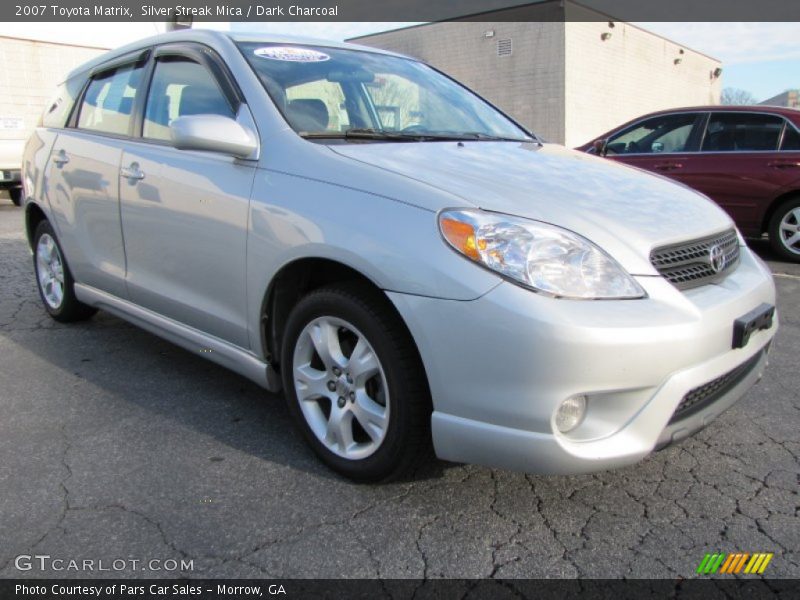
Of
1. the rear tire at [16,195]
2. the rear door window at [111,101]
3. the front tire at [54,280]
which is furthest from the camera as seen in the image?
the rear tire at [16,195]

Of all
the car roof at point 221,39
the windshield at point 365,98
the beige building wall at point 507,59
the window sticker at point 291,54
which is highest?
the beige building wall at point 507,59

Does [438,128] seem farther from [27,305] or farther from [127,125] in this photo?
[27,305]

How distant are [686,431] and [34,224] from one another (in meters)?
4.40

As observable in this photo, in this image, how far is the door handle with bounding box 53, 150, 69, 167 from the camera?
4.05 meters

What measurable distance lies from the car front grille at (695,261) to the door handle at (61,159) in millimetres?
3361

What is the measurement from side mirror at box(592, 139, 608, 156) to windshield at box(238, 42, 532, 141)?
12.6ft

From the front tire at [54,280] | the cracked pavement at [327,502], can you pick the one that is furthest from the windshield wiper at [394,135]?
the front tire at [54,280]

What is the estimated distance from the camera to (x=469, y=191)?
2.32 meters

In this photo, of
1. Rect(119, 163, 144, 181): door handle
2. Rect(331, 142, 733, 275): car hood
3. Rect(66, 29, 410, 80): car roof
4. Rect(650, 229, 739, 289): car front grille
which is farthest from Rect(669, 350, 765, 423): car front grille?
Rect(119, 163, 144, 181): door handle

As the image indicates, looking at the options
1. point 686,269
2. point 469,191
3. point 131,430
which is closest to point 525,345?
point 469,191

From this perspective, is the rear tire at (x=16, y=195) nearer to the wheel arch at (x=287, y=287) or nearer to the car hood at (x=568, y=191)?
the wheel arch at (x=287, y=287)

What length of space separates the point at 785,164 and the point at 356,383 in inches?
239

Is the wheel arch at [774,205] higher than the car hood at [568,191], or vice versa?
the car hood at [568,191]

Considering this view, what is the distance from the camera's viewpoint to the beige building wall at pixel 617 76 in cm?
2447
